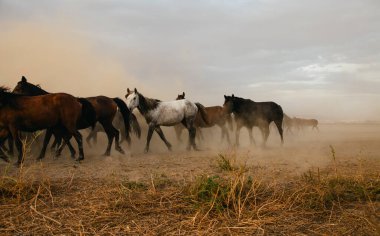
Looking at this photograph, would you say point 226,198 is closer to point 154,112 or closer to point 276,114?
point 154,112

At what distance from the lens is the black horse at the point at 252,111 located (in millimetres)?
14883

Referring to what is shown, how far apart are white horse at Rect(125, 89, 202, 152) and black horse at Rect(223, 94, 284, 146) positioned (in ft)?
6.93

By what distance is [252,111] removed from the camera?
14.9 meters

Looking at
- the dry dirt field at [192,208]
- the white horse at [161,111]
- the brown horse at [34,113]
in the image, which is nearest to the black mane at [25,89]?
the brown horse at [34,113]

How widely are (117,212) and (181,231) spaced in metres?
0.93

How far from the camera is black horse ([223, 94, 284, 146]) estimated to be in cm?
1488

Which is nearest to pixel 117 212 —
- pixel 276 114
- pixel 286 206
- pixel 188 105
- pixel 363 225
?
pixel 286 206

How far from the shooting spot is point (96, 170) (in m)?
7.09

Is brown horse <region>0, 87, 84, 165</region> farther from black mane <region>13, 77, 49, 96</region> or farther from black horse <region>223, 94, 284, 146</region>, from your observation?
black horse <region>223, 94, 284, 146</region>

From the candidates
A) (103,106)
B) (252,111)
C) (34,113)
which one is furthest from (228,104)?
(34,113)

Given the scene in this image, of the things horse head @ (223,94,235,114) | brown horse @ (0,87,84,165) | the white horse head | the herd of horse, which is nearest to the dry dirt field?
the herd of horse

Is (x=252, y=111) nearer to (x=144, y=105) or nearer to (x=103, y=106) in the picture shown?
(x=144, y=105)

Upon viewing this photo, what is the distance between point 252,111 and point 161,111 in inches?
182

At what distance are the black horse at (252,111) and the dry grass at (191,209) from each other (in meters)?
9.76
